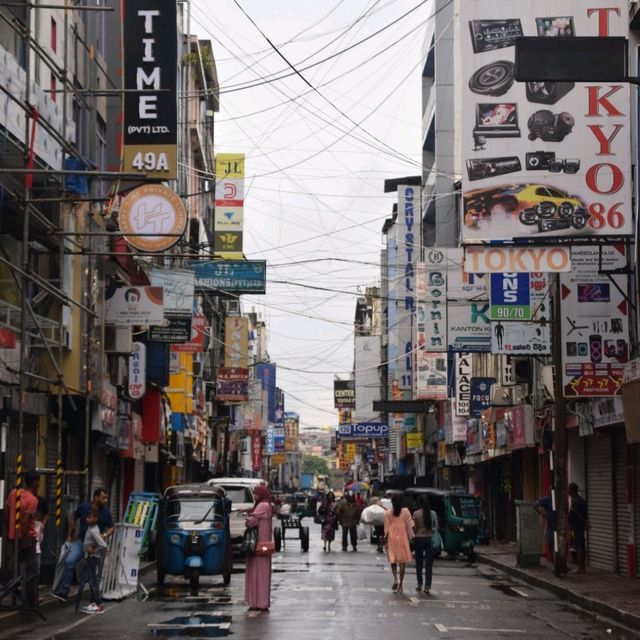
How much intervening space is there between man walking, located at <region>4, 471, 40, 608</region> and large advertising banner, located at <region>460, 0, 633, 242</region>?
1049cm

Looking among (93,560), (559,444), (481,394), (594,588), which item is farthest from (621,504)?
(481,394)

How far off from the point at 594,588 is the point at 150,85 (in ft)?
42.3

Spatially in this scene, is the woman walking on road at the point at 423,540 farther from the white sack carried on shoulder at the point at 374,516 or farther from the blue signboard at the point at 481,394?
the blue signboard at the point at 481,394

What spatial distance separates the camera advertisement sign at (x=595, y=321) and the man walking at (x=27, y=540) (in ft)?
40.4

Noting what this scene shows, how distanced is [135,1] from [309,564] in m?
14.9

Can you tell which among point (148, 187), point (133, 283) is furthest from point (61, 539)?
point (133, 283)

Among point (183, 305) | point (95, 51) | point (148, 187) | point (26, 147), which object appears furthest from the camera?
point (183, 305)

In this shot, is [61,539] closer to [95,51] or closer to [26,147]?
[26,147]

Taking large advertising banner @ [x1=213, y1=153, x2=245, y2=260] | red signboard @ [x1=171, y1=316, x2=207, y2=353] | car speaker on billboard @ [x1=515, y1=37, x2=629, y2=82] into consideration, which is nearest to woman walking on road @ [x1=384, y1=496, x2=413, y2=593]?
car speaker on billboard @ [x1=515, y1=37, x2=629, y2=82]

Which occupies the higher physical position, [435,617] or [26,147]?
[26,147]

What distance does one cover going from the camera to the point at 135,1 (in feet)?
88.3

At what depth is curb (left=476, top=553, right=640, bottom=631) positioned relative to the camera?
19.1 meters

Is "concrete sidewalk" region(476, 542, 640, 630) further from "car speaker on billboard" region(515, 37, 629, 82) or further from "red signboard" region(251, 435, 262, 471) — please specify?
"red signboard" region(251, 435, 262, 471)

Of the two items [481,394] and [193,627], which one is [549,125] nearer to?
[193,627]
